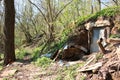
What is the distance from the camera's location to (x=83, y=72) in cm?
745

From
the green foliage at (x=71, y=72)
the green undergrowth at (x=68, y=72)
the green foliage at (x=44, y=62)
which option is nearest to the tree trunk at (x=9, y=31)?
the green foliage at (x=44, y=62)

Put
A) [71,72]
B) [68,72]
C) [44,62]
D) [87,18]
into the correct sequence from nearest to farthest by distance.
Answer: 1. [71,72]
2. [68,72]
3. [44,62]
4. [87,18]

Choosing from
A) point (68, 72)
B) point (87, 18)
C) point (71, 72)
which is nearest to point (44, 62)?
point (68, 72)

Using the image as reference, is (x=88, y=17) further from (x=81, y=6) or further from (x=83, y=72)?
(x=81, y=6)

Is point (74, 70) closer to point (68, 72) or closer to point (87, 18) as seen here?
point (68, 72)

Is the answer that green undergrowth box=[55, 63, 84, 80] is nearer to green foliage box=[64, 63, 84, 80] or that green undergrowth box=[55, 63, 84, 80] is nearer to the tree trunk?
green foliage box=[64, 63, 84, 80]

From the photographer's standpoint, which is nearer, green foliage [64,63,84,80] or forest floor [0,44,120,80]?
forest floor [0,44,120,80]

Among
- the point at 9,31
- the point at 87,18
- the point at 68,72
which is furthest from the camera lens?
the point at 9,31

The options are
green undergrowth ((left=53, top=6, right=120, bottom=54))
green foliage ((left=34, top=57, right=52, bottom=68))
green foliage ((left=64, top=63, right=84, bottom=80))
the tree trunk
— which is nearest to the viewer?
green foliage ((left=64, top=63, right=84, bottom=80))

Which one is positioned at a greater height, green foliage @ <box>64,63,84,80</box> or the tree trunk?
the tree trunk

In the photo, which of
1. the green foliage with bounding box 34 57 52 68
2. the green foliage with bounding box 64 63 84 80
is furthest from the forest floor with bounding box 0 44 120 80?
the green foliage with bounding box 34 57 52 68

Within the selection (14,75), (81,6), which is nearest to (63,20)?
(81,6)

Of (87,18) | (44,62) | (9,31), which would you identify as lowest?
(44,62)

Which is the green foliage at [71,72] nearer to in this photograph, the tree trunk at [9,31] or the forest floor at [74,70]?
the forest floor at [74,70]
